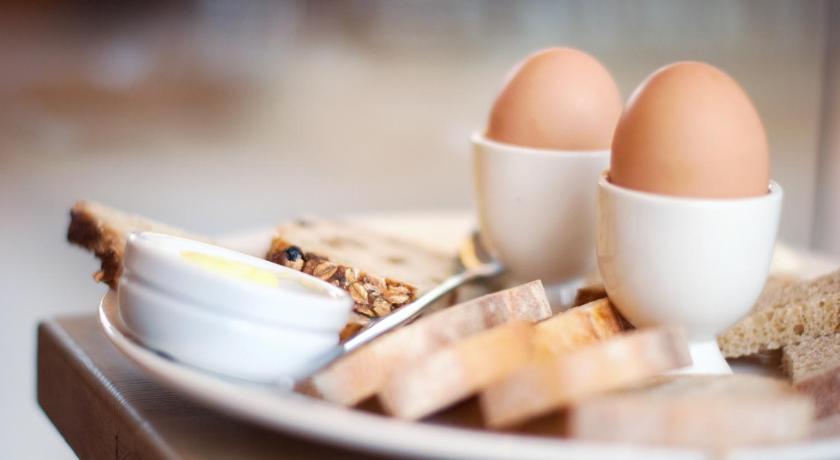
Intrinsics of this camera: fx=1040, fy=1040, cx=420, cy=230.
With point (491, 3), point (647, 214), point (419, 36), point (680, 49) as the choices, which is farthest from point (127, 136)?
point (647, 214)

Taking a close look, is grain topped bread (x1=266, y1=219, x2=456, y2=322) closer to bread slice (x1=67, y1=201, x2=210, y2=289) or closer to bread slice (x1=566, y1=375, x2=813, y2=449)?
bread slice (x1=67, y1=201, x2=210, y2=289)

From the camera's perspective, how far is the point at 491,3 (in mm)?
4352

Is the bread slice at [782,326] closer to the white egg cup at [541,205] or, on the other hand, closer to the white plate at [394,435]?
the white egg cup at [541,205]

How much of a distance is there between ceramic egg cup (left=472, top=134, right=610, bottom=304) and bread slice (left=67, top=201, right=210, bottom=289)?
0.35 m

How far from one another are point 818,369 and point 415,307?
15.0 inches

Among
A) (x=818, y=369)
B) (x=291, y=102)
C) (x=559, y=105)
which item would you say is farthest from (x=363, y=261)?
(x=291, y=102)

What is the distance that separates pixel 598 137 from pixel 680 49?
357cm

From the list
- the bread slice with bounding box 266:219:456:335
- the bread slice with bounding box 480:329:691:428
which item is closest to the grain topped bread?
the bread slice with bounding box 266:219:456:335

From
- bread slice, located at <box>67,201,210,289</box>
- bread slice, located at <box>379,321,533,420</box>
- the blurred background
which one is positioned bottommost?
the blurred background

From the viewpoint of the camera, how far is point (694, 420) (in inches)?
26.3

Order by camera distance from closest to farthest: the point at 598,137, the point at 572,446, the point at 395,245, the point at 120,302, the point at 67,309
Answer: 1. the point at 572,446
2. the point at 120,302
3. the point at 598,137
4. the point at 395,245
5. the point at 67,309

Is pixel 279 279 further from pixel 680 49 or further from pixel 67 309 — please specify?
pixel 680 49

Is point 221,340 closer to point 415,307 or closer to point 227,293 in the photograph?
point 227,293

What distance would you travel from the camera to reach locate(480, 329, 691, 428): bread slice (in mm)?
698
